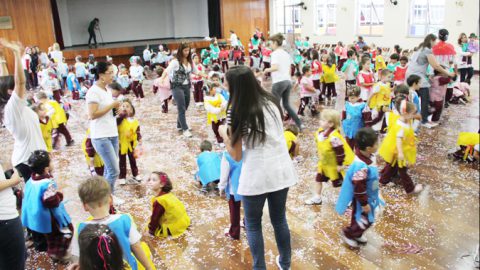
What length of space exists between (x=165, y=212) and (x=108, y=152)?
2.60 ft

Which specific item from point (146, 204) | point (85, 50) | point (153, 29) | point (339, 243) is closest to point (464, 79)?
point (339, 243)

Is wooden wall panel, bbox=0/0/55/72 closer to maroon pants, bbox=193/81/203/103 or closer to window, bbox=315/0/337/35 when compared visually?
maroon pants, bbox=193/81/203/103

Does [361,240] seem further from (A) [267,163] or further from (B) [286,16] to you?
(B) [286,16]

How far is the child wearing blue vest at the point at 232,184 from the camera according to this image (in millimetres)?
2852

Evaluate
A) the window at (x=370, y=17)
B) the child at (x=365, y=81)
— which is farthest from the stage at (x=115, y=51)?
the child at (x=365, y=81)

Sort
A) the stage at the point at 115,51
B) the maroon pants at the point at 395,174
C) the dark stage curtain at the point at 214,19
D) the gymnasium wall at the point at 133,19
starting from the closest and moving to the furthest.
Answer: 1. the maroon pants at the point at 395,174
2. the stage at the point at 115,51
3. the gymnasium wall at the point at 133,19
4. the dark stage curtain at the point at 214,19

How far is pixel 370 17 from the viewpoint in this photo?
48.6 ft

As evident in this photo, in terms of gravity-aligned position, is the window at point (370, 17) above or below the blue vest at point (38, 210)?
above

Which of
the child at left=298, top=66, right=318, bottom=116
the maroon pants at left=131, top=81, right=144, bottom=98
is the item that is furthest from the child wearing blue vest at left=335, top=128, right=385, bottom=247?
the maroon pants at left=131, top=81, right=144, bottom=98

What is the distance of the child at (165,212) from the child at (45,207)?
67 centimetres

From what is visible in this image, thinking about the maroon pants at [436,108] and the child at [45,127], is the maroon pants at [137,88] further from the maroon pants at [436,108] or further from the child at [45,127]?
the maroon pants at [436,108]

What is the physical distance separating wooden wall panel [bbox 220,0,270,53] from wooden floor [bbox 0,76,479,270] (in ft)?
48.9

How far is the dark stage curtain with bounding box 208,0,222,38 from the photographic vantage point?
1900 centimetres

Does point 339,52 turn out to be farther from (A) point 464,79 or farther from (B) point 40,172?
(B) point 40,172
